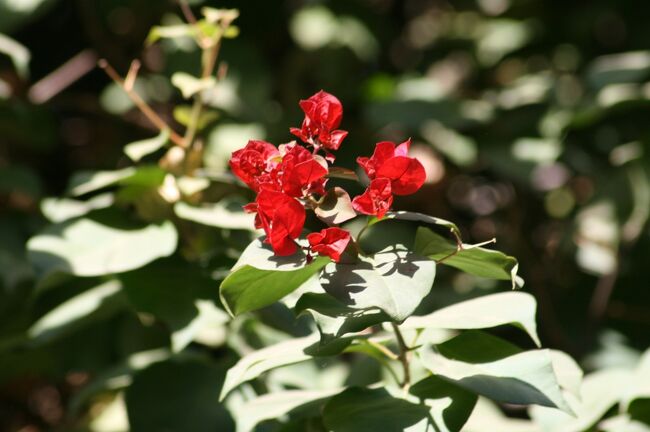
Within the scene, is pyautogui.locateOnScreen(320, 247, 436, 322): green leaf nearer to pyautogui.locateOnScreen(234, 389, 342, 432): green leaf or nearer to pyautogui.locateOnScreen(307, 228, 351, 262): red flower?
pyautogui.locateOnScreen(307, 228, 351, 262): red flower

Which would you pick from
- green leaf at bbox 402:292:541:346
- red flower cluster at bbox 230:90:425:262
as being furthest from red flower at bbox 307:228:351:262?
green leaf at bbox 402:292:541:346

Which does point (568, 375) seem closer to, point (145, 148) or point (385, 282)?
point (385, 282)

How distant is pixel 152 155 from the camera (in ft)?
5.58

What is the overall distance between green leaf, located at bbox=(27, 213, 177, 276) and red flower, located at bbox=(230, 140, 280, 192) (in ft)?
1.11

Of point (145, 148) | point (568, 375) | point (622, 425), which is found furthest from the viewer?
point (145, 148)

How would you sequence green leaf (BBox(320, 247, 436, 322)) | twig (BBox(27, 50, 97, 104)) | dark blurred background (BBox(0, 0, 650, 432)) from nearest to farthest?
green leaf (BBox(320, 247, 436, 322)), dark blurred background (BBox(0, 0, 650, 432)), twig (BBox(27, 50, 97, 104))

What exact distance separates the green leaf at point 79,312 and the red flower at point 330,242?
0.53m

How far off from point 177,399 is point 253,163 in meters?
0.46

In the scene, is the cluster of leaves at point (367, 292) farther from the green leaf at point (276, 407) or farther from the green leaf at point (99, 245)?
the green leaf at point (99, 245)

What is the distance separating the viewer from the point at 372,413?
748mm

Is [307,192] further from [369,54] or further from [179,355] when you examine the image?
[369,54]

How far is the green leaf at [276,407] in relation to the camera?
83 cm

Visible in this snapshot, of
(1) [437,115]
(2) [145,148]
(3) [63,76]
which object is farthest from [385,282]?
(3) [63,76]

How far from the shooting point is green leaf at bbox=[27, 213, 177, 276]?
1012 millimetres
